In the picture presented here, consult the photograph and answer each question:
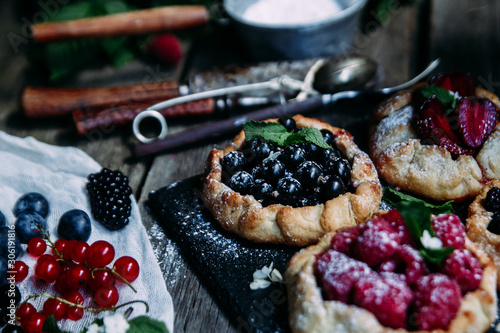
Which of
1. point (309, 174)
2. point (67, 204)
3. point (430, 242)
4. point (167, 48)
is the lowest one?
point (67, 204)

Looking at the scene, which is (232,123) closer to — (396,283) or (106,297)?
(106,297)

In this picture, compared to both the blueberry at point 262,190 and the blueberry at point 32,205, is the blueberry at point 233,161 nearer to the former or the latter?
the blueberry at point 262,190

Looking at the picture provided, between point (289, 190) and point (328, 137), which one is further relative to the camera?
point (328, 137)

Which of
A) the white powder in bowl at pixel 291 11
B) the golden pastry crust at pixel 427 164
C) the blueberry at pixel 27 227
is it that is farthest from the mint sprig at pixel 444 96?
the blueberry at pixel 27 227

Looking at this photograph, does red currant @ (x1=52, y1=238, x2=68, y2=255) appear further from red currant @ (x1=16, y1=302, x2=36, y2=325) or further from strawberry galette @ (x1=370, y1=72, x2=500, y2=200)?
strawberry galette @ (x1=370, y1=72, x2=500, y2=200)

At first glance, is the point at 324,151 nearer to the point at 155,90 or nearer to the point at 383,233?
the point at 383,233

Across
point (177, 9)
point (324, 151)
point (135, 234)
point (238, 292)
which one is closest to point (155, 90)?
point (177, 9)

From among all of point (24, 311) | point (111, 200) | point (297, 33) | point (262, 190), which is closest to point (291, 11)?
point (297, 33)

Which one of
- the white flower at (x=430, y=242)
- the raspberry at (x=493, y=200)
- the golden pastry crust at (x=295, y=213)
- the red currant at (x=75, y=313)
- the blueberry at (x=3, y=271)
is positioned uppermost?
the white flower at (x=430, y=242)
